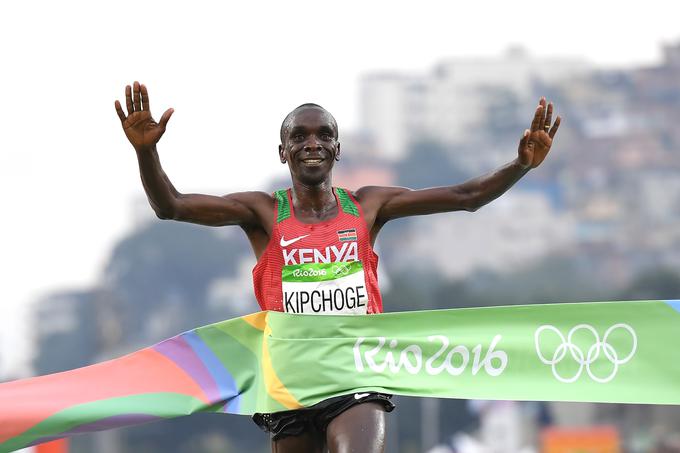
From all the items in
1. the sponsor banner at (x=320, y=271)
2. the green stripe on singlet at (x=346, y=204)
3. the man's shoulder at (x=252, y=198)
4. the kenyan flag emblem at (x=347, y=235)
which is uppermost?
the man's shoulder at (x=252, y=198)

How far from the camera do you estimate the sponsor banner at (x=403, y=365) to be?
650cm

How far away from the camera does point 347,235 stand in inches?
256

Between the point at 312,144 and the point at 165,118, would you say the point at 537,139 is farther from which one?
the point at 165,118


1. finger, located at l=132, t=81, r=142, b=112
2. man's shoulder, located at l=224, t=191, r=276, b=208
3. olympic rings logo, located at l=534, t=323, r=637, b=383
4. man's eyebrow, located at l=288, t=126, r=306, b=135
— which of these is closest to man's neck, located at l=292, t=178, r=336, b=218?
man's shoulder, located at l=224, t=191, r=276, b=208

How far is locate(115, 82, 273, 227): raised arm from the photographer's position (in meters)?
6.21

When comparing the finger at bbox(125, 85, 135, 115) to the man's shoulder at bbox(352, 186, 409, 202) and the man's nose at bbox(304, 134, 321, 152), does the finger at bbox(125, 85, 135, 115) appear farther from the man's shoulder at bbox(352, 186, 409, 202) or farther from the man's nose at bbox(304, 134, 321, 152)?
the man's shoulder at bbox(352, 186, 409, 202)

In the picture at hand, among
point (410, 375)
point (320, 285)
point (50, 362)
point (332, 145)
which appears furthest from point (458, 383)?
point (50, 362)

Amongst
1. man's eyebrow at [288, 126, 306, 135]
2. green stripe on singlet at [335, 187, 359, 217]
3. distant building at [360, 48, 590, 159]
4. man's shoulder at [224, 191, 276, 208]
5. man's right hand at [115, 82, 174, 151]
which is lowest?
distant building at [360, 48, 590, 159]

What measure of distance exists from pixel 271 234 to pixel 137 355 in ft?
3.81

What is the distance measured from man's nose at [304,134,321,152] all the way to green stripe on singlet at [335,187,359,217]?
329 millimetres

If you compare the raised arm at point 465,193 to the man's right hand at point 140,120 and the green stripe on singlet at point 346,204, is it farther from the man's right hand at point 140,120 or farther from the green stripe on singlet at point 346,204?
the man's right hand at point 140,120

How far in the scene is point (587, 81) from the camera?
385 feet

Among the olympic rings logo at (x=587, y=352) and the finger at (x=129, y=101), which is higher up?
the finger at (x=129, y=101)

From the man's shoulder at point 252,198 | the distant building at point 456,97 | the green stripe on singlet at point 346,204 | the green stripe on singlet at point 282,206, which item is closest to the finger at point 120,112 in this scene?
the man's shoulder at point 252,198
